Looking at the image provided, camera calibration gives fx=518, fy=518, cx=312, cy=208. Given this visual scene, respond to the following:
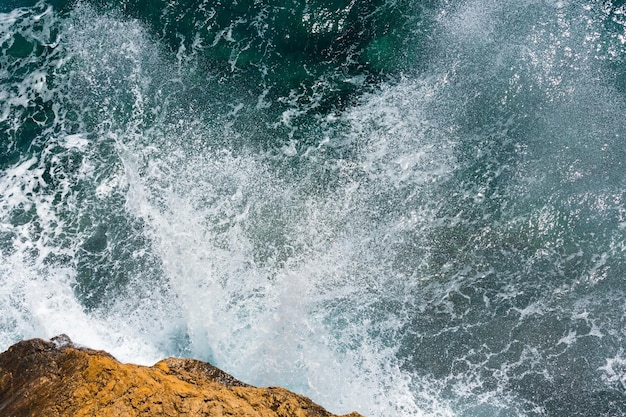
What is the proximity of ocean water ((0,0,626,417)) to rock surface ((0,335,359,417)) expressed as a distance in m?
5.54

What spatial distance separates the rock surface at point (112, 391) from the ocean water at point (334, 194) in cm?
554

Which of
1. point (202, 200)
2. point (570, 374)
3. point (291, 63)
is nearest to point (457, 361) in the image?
point (570, 374)

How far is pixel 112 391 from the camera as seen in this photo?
9.57 m

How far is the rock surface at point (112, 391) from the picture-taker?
9.45 metres

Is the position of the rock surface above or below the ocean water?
below

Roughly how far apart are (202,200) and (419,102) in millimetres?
8899

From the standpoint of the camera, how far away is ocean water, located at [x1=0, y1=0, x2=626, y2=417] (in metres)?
16.2

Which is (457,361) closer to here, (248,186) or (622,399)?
(622,399)

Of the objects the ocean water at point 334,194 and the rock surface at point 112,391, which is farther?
the ocean water at point 334,194

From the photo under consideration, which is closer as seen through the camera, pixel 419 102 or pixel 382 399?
pixel 382 399

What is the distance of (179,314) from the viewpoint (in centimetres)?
1686

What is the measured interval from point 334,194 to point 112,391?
1063 cm

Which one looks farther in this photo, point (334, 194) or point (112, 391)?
point (334, 194)

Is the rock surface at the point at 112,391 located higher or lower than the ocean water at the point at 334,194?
lower
